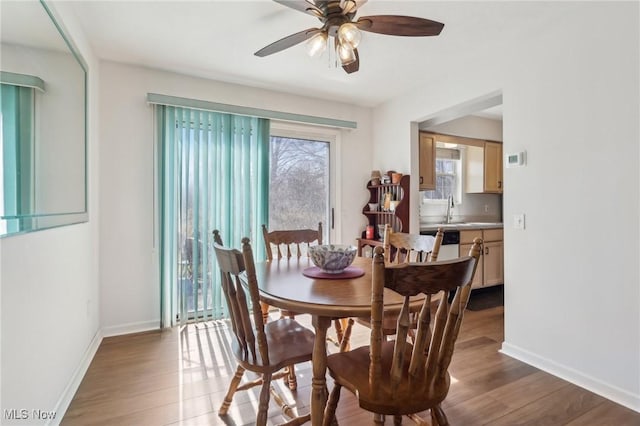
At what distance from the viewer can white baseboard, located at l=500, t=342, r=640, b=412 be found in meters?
1.78

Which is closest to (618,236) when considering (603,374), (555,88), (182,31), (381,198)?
(603,374)

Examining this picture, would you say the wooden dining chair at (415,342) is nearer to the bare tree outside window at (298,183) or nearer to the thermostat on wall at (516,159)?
the thermostat on wall at (516,159)

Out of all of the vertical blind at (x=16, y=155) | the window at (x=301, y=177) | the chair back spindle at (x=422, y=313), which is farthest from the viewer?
the window at (x=301, y=177)

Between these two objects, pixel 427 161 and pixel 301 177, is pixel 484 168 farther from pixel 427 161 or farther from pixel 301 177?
pixel 301 177

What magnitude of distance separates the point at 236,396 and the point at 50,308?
3.51 feet

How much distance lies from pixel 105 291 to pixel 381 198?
9.44ft

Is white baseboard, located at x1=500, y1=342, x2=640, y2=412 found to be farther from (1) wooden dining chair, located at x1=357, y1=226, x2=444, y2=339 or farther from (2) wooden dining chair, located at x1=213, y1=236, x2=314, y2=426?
(2) wooden dining chair, located at x1=213, y1=236, x2=314, y2=426

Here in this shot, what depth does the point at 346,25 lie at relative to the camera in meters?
1.61

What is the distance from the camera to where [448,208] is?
444 cm

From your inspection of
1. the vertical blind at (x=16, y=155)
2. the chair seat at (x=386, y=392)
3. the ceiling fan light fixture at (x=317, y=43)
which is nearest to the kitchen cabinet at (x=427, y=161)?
the ceiling fan light fixture at (x=317, y=43)

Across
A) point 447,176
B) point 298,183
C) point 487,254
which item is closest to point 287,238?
point 298,183

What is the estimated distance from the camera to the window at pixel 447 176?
14.4 ft

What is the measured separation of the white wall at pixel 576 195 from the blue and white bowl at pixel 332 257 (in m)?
1.46

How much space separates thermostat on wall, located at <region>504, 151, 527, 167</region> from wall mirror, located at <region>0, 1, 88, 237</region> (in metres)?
2.82
